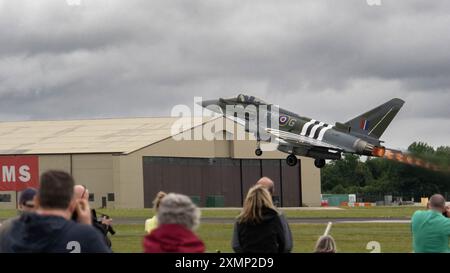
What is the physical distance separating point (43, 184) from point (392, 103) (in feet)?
148

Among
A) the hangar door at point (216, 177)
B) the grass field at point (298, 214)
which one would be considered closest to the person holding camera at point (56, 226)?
the grass field at point (298, 214)

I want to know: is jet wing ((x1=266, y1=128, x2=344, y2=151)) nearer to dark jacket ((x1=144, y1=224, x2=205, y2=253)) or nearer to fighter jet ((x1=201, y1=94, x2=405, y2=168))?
fighter jet ((x1=201, y1=94, x2=405, y2=168))

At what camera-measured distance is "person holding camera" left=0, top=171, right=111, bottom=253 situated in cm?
710

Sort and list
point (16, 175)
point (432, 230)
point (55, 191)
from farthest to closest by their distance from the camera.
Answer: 1. point (16, 175)
2. point (432, 230)
3. point (55, 191)

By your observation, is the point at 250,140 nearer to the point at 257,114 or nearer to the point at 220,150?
the point at 220,150

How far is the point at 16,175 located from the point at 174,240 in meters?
58.3

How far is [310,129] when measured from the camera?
5528 cm

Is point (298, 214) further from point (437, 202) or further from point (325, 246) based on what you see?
point (325, 246)

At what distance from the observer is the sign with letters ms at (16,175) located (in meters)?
62.7

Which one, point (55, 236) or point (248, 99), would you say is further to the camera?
point (248, 99)

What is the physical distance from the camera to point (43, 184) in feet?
23.1

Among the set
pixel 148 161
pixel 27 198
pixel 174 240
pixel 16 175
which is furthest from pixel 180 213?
pixel 148 161

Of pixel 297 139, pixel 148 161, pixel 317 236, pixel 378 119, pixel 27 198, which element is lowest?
pixel 317 236
